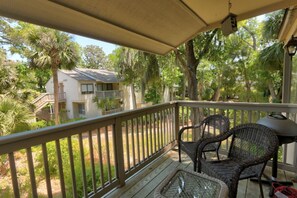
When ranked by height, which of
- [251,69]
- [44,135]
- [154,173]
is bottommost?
[154,173]

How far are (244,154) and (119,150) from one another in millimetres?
1548

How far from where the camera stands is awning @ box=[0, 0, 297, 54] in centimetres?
143

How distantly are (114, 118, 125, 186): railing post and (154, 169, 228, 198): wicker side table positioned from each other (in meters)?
0.98

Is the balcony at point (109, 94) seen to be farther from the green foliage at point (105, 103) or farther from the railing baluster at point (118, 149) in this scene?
the railing baluster at point (118, 149)

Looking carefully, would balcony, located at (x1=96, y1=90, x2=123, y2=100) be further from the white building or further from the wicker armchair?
the wicker armchair

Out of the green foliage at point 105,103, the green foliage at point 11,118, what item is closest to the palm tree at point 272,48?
the green foliage at point 11,118

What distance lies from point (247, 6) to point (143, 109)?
1891 mm

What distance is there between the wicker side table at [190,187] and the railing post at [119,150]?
38.4 inches

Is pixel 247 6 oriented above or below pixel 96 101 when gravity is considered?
above

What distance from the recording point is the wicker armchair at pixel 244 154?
5.50 ft

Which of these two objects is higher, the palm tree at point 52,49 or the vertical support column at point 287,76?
the palm tree at point 52,49

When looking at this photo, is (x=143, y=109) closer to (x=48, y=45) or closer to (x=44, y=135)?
(x=44, y=135)

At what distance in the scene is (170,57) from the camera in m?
8.64

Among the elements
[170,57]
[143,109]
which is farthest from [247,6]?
[170,57]
